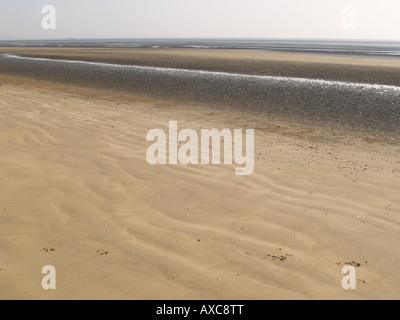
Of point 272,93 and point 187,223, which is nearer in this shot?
point 187,223

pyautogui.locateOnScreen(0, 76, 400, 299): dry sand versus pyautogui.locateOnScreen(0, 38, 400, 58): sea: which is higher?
pyautogui.locateOnScreen(0, 38, 400, 58): sea

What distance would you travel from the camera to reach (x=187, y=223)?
4.14m

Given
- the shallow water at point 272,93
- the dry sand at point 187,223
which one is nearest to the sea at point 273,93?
the shallow water at point 272,93

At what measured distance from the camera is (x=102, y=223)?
4047 mm

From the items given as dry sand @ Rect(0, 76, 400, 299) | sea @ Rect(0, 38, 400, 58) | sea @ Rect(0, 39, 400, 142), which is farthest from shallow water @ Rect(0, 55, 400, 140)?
sea @ Rect(0, 38, 400, 58)

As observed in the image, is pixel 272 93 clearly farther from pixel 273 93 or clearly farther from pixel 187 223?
pixel 187 223

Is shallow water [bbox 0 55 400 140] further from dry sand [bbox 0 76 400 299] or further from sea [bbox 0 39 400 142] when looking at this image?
dry sand [bbox 0 76 400 299]

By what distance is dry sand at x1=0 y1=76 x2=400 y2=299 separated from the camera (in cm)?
312

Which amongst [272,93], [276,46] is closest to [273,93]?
[272,93]

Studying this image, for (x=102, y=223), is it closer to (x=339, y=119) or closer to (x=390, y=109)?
(x=339, y=119)

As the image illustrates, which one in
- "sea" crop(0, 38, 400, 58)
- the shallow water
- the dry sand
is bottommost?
the dry sand

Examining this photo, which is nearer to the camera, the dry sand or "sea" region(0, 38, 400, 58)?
the dry sand
